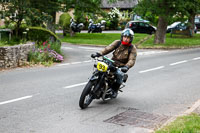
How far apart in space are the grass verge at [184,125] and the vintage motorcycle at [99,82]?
189 centimetres

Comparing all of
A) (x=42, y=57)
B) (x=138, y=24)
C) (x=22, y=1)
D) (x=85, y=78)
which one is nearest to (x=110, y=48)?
(x=85, y=78)

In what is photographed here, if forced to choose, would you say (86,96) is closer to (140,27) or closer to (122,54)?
(122,54)

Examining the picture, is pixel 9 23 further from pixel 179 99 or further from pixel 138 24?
pixel 138 24

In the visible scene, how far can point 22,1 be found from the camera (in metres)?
17.9

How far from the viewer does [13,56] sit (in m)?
14.6

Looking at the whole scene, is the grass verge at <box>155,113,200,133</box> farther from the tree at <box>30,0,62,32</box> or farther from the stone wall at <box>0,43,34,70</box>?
the tree at <box>30,0,62,32</box>

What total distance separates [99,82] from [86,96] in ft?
1.40

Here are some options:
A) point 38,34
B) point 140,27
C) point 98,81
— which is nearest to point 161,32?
point 38,34

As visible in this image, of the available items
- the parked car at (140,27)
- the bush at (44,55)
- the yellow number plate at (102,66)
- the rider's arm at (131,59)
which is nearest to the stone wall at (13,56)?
the bush at (44,55)

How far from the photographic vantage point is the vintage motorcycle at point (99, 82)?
7715 millimetres

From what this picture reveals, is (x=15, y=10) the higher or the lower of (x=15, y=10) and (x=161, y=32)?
the higher

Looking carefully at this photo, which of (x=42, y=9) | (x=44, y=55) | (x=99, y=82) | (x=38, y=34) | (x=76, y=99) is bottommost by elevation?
(x=76, y=99)

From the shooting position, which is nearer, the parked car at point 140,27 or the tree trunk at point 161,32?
the tree trunk at point 161,32

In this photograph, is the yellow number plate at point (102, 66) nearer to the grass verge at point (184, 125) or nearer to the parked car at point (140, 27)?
the grass verge at point (184, 125)
